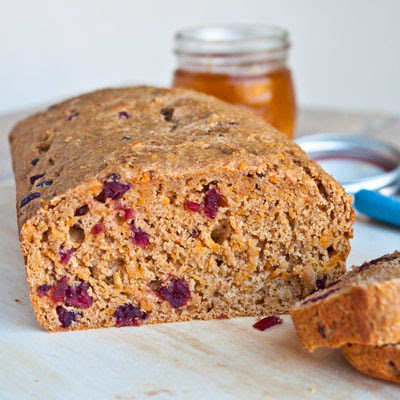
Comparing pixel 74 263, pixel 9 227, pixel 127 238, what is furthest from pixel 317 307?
pixel 9 227

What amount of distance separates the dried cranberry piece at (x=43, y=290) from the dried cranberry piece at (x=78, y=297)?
0.09m

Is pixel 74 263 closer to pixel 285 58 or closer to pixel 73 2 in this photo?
pixel 285 58

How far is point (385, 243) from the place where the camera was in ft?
11.6

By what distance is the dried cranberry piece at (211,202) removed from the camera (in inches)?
111

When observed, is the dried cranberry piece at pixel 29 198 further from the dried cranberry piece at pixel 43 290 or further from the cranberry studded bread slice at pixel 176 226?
the dried cranberry piece at pixel 43 290

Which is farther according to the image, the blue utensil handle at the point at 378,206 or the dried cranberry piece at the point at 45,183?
the blue utensil handle at the point at 378,206

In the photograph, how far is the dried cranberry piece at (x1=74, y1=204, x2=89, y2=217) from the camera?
272cm

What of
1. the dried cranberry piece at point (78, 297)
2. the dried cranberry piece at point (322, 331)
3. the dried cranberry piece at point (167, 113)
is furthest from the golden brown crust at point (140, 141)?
the dried cranberry piece at point (322, 331)

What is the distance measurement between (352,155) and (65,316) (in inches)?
94.6

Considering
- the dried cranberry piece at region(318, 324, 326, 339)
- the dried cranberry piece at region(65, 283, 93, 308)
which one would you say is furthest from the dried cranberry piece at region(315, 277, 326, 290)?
the dried cranberry piece at region(65, 283, 93, 308)

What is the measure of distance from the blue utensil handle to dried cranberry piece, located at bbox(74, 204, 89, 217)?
64.7 inches

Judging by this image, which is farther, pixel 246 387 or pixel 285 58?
pixel 285 58

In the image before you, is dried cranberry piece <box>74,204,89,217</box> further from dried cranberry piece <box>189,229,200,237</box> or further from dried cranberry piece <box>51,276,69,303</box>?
dried cranberry piece <box>189,229,200,237</box>

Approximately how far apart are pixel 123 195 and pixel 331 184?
2.78ft
